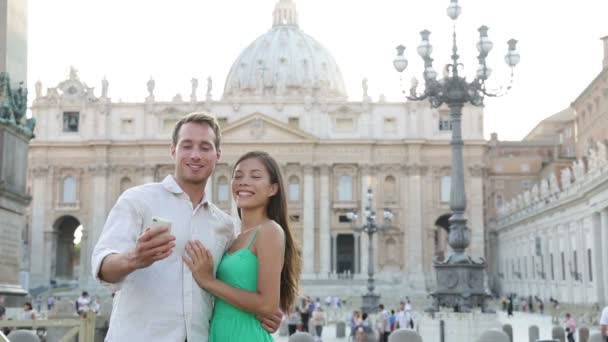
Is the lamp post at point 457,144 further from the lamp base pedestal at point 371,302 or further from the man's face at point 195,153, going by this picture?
the lamp base pedestal at point 371,302

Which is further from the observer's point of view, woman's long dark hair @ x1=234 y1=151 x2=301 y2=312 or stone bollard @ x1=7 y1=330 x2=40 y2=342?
stone bollard @ x1=7 y1=330 x2=40 y2=342

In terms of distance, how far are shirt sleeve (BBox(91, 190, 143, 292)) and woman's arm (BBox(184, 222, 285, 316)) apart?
9.2 inches

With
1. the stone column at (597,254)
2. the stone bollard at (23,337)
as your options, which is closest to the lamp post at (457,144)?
the stone bollard at (23,337)

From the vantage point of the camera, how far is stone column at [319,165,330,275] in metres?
65.3

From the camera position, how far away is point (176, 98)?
6881 cm

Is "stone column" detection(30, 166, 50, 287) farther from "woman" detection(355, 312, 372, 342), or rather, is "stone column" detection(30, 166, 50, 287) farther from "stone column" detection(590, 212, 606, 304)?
"woman" detection(355, 312, 372, 342)

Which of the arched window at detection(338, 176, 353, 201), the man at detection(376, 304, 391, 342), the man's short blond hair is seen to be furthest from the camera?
the arched window at detection(338, 176, 353, 201)

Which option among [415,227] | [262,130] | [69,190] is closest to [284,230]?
[262,130]

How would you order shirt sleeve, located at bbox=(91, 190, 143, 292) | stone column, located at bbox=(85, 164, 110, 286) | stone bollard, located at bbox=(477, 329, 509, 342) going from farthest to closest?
stone column, located at bbox=(85, 164, 110, 286), stone bollard, located at bbox=(477, 329, 509, 342), shirt sleeve, located at bbox=(91, 190, 143, 292)

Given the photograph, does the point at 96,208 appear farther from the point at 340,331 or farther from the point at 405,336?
the point at 405,336

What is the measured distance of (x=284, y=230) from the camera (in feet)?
12.7

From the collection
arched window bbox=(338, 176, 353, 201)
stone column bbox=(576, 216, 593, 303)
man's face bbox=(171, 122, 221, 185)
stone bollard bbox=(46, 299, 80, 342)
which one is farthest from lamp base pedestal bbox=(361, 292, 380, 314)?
man's face bbox=(171, 122, 221, 185)

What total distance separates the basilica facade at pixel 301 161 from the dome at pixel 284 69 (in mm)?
18354

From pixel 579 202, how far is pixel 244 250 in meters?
36.7
